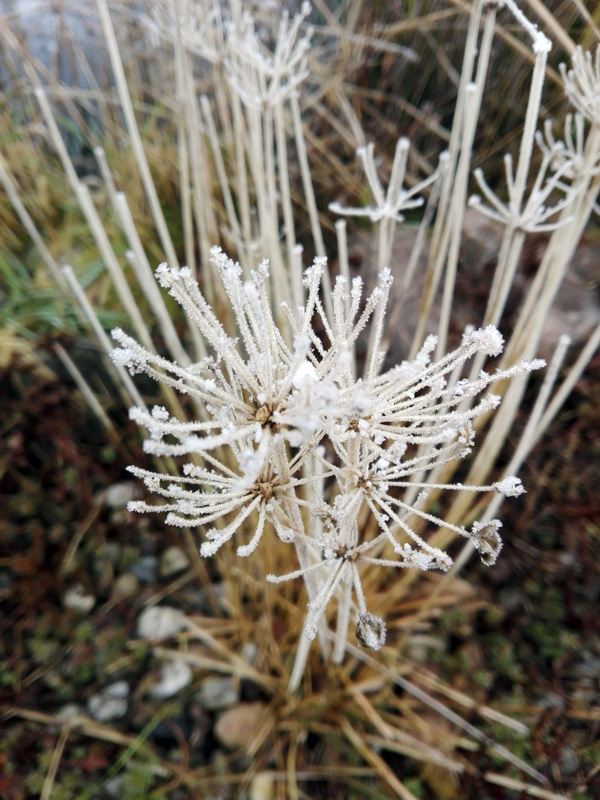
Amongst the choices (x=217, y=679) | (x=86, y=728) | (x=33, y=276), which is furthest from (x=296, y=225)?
(x=86, y=728)

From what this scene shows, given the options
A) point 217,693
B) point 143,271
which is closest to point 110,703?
point 217,693

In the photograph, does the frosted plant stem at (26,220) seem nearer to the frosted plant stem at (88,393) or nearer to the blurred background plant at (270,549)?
the blurred background plant at (270,549)

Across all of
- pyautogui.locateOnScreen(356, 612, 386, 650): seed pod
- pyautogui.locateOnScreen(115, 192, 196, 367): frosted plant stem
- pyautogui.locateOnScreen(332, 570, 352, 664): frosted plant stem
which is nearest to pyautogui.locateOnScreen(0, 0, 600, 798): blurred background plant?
pyautogui.locateOnScreen(115, 192, 196, 367): frosted plant stem

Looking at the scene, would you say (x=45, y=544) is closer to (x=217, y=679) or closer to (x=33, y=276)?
(x=217, y=679)

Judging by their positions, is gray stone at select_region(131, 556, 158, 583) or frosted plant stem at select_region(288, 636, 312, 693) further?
gray stone at select_region(131, 556, 158, 583)

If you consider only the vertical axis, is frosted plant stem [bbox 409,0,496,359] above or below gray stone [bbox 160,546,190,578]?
above

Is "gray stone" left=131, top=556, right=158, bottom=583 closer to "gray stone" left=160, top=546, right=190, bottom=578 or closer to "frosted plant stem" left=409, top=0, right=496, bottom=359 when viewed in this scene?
"gray stone" left=160, top=546, right=190, bottom=578
